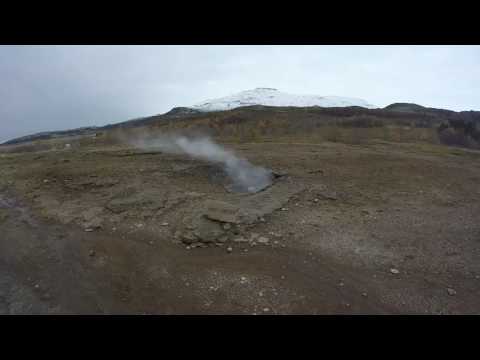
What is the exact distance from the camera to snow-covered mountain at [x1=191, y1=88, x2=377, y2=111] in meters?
66.6

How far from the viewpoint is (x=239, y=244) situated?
4.07 m

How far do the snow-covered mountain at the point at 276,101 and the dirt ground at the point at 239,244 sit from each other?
6117 centimetres

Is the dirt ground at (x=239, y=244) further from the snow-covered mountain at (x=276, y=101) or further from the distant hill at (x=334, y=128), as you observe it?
the snow-covered mountain at (x=276, y=101)

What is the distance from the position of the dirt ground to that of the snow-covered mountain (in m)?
61.2

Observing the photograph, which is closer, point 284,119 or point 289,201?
point 289,201

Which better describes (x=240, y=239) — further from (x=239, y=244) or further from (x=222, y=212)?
(x=222, y=212)

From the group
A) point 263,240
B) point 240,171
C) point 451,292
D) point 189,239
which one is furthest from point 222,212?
point 451,292

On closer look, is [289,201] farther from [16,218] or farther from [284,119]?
[284,119]

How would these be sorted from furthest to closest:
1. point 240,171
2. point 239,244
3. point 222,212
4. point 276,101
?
point 276,101
point 240,171
point 222,212
point 239,244

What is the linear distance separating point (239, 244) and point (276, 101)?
7267 cm

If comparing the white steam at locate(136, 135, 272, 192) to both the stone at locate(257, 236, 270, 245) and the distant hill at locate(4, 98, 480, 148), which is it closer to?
the stone at locate(257, 236, 270, 245)

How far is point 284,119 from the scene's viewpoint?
2209cm
